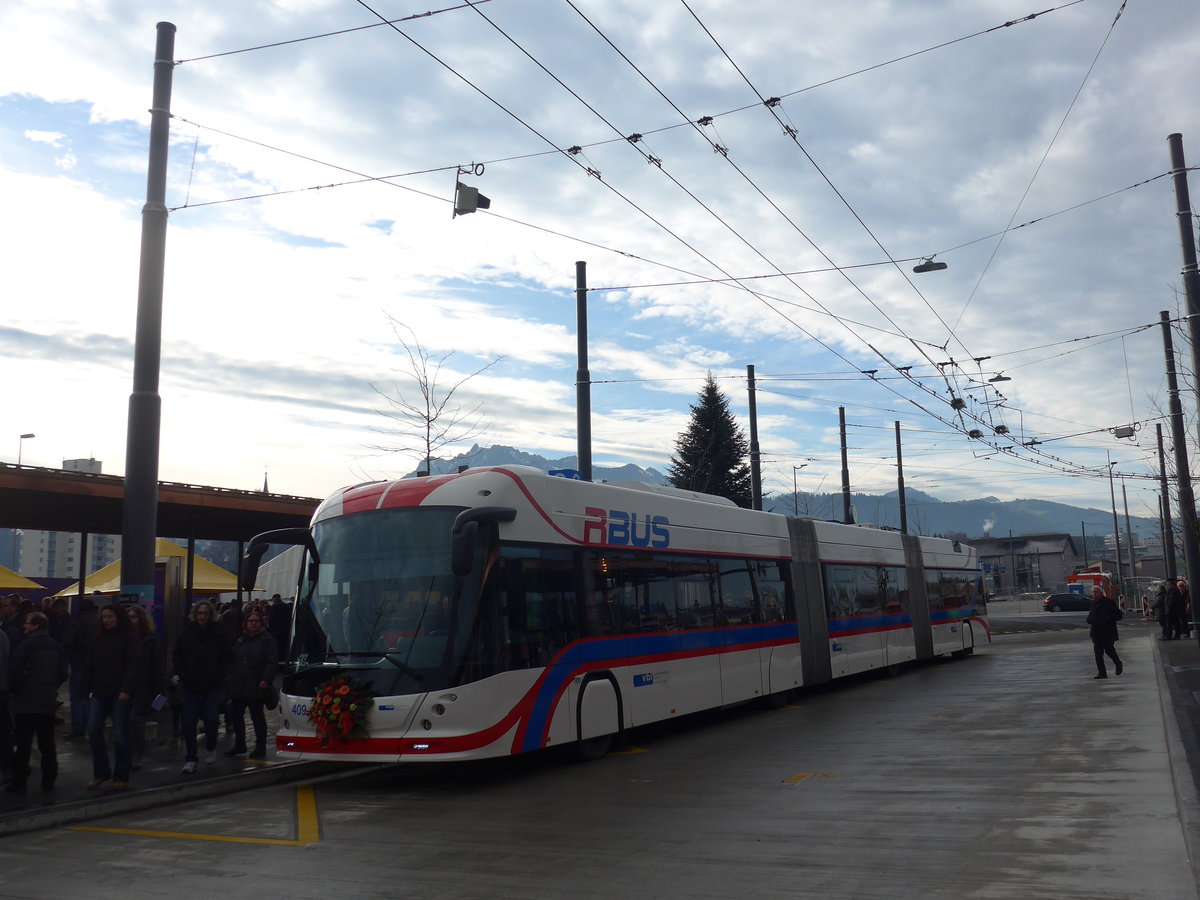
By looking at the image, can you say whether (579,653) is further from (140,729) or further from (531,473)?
(140,729)

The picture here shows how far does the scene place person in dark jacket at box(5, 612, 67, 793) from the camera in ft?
33.1

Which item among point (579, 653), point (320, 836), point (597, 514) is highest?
point (597, 514)

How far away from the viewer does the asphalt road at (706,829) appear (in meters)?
6.48

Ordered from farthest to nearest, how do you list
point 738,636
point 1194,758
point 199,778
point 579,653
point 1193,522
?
point 1193,522, point 738,636, point 579,653, point 199,778, point 1194,758

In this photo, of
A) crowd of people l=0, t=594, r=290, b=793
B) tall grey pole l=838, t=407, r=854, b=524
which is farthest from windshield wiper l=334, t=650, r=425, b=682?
tall grey pole l=838, t=407, r=854, b=524

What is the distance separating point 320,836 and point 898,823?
4.43 metres

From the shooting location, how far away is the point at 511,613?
1083 centimetres

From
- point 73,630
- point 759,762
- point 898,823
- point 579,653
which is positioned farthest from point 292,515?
point 898,823

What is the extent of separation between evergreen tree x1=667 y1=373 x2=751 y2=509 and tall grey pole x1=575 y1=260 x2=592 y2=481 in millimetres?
32882

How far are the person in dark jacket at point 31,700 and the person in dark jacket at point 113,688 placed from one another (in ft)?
1.14

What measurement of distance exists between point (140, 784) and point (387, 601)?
299 cm

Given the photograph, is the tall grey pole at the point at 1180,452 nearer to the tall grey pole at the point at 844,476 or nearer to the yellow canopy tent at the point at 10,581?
the tall grey pole at the point at 844,476

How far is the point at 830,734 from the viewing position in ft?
44.2

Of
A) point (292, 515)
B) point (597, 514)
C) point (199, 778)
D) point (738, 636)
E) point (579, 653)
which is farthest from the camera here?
point (292, 515)
